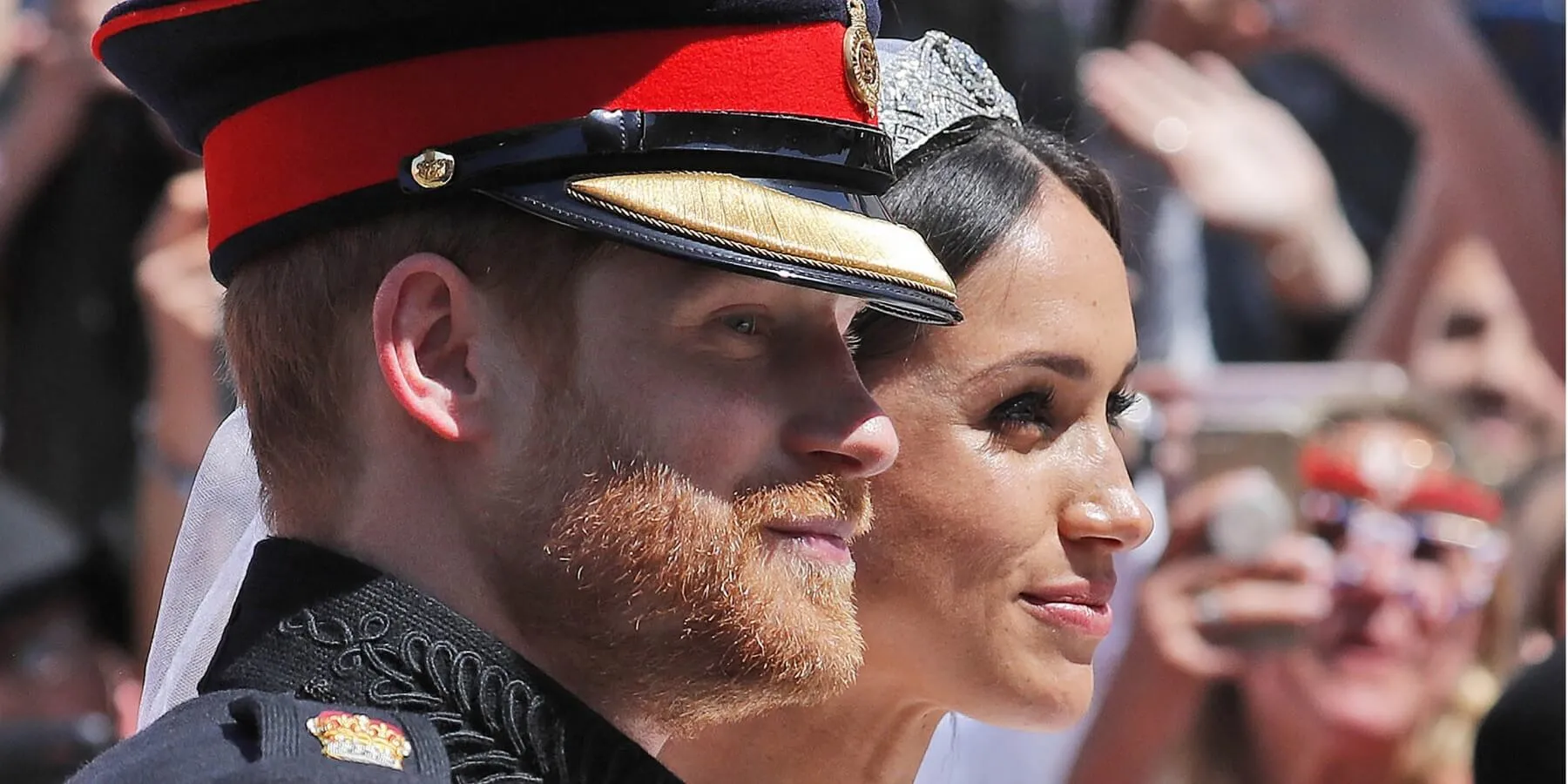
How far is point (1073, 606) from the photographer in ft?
7.91

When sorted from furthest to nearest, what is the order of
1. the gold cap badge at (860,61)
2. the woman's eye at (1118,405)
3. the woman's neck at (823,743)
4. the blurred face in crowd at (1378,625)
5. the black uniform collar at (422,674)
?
the blurred face in crowd at (1378,625)
the woman's eye at (1118,405)
the woman's neck at (823,743)
the gold cap badge at (860,61)
the black uniform collar at (422,674)

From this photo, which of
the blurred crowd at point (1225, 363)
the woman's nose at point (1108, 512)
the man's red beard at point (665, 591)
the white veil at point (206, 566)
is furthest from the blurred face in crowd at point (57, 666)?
the man's red beard at point (665, 591)

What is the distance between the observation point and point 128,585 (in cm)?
417

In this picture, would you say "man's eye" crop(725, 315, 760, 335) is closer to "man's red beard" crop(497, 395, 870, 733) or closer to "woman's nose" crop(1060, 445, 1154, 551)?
"man's red beard" crop(497, 395, 870, 733)

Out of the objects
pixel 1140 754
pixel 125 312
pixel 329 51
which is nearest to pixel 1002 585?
pixel 329 51

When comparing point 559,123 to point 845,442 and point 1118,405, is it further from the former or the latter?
point 1118,405

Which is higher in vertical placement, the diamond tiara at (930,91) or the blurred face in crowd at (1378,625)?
the diamond tiara at (930,91)

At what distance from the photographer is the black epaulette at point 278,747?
1.52 m

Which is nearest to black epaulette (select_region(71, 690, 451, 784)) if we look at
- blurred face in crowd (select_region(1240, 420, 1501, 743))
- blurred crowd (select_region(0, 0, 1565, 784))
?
blurred crowd (select_region(0, 0, 1565, 784))

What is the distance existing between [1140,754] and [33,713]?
2.04m

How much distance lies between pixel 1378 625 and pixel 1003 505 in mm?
1746

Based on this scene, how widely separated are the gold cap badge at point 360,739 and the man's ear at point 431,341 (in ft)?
0.82

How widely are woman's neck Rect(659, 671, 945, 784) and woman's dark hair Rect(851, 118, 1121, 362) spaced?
1.31 feet

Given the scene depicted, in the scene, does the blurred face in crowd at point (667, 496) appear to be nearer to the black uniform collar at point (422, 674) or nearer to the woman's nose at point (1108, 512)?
the black uniform collar at point (422, 674)
